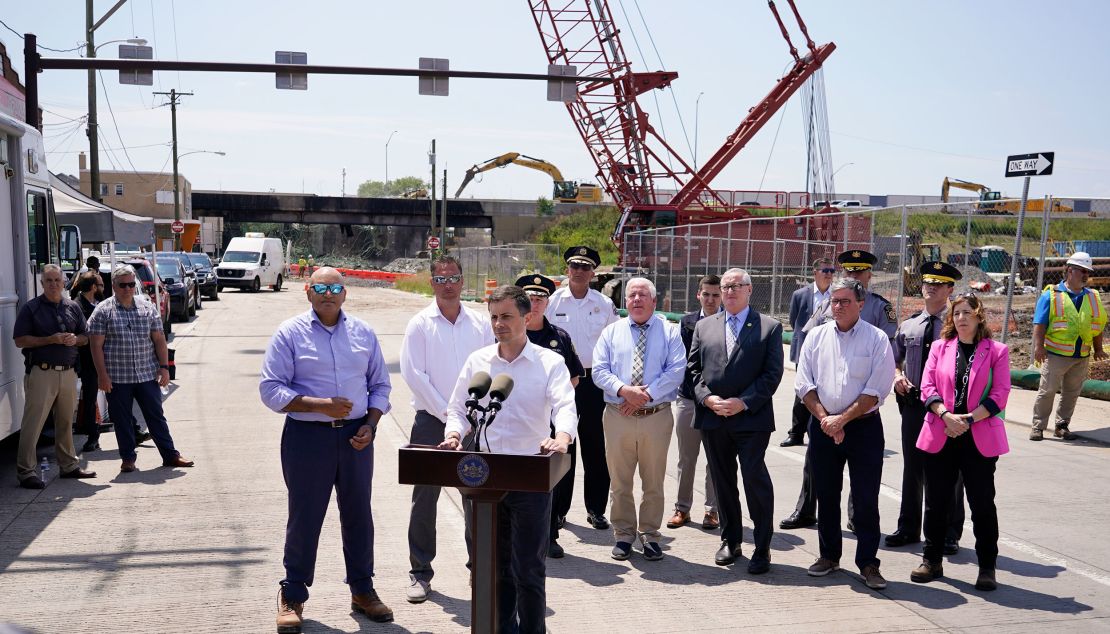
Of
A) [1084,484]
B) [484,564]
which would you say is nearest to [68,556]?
[484,564]

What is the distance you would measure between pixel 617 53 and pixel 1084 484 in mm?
35683

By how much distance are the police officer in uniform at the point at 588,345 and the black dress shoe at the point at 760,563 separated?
1.38m

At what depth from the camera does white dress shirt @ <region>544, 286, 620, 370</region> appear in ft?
25.4

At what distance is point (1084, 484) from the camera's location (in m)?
8.72

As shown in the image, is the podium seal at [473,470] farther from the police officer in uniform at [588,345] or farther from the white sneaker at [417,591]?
the police officer in uniform at [588,345]

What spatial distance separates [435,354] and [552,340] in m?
0.96

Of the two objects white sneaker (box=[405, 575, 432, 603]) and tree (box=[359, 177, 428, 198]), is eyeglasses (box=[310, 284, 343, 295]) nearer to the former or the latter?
white sneaker (box=[405, 575, 432, 603])

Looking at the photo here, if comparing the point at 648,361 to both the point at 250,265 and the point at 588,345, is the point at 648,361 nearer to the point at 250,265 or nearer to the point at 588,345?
the point at 588,345

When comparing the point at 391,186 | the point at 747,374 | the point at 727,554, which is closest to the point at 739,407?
the point at 747,374

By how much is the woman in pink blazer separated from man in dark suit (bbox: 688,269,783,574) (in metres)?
0.97

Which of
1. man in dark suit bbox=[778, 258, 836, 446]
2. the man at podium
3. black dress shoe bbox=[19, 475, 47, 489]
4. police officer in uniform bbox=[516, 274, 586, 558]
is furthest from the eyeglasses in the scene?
man in dark suit bbox=[778, 258, 836, 446]

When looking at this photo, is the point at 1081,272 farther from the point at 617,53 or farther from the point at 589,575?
the point at 617,53

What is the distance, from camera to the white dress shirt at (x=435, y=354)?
5836mm

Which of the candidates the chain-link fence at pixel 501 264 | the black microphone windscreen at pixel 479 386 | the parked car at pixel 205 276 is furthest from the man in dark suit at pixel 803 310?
the parked car at pixel 205 276
